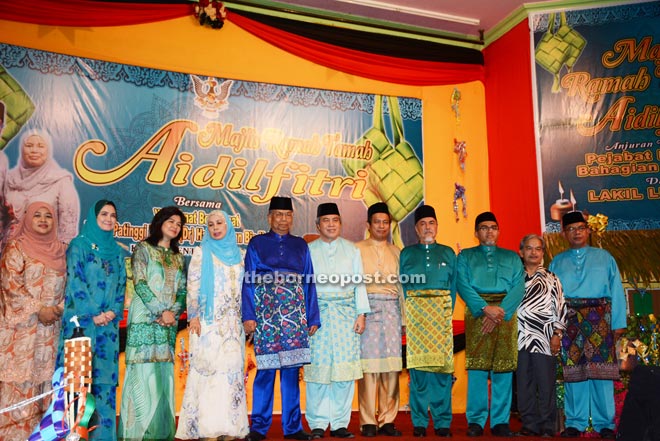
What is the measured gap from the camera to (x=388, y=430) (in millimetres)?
4395

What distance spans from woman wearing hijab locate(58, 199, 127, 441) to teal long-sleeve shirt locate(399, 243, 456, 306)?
211 centimetres

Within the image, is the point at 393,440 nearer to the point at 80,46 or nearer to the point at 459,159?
the point at 459,159

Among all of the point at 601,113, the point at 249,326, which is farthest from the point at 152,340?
the point at 601,113

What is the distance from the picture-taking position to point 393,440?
417 centimetres

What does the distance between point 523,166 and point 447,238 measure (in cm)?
111

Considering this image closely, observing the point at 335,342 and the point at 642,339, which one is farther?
the point at 642,339

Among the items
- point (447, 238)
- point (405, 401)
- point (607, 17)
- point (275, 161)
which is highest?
point (607, 17)

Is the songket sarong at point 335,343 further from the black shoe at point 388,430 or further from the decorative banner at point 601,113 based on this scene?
the decorative banner at point 601,113

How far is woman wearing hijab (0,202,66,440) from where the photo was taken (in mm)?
4082

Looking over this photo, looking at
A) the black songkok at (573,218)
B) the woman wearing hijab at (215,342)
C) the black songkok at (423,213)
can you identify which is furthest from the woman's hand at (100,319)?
the black songkok at (573,218)

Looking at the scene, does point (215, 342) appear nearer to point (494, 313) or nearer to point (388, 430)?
point (388, 430)

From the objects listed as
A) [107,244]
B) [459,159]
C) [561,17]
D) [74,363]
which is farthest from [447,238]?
[74,363]

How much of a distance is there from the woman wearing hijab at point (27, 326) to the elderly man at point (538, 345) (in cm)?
340

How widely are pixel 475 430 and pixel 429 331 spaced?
787mm
